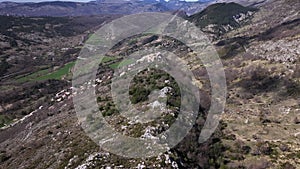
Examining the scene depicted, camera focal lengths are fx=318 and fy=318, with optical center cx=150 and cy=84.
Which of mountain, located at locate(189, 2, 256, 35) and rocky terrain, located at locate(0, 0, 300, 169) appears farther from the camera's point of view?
mountain, located at locate(189, 2, 256, 35)

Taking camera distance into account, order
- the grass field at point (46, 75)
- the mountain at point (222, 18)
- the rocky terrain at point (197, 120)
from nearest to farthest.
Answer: the rocky terrain at point (197, 120) → the grass field at point (46, 75) → the mountain at point (222, 18)

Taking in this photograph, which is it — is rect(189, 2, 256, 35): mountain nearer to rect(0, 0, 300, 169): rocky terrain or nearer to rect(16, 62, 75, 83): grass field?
rect(0, 0, 300, 169): rocky terrain

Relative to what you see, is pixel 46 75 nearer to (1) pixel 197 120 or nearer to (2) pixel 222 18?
(1) pixel 197 120

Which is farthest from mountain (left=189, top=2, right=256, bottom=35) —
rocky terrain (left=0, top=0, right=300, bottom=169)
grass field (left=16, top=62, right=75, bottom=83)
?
grass field (left=16, top=62, right=75, bottom=83)

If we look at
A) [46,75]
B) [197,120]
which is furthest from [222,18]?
[197,120]

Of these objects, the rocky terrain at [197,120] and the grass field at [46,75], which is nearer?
the rocky terrain at [197,120]

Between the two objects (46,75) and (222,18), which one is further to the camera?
(222,18)

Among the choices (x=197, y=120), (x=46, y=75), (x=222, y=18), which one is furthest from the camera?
(x=222, y=18)

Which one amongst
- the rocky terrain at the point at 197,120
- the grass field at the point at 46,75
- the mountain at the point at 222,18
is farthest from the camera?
the mountain at the point at 222,18

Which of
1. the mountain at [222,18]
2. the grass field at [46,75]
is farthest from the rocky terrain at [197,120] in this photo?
the mountain at [222,18]

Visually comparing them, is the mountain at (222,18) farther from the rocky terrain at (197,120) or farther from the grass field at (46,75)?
the grass field at (46,75)

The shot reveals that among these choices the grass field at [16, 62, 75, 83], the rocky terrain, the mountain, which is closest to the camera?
the rocky terrain

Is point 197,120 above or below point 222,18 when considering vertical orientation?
above
